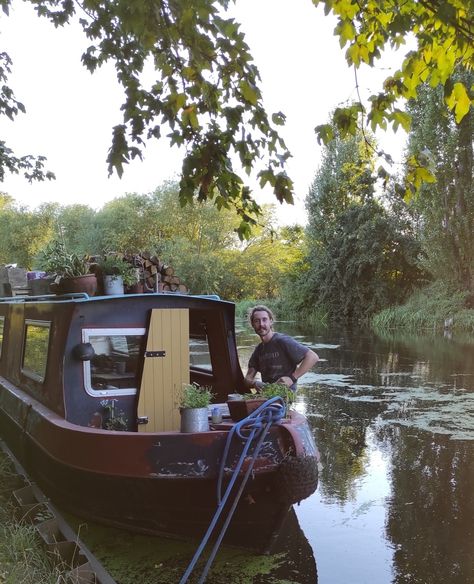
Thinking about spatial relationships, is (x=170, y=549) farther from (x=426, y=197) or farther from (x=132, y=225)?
(x=132, y=225)

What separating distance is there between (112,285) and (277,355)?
5.56 feet

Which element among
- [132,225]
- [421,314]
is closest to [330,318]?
[421,314]

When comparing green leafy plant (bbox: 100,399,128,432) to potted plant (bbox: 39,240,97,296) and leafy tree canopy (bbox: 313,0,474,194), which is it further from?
leafy tree canopy (bbox: 313,0,474,194)

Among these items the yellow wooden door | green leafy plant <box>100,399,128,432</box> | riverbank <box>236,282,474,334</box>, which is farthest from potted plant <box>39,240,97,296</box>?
riverbank <box>236,282,474,334</box>

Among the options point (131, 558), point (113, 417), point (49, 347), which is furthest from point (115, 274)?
point (131, 558)

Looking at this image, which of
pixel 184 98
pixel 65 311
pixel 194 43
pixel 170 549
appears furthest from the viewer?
pixel 65 311

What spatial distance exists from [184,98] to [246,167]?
0.51 m

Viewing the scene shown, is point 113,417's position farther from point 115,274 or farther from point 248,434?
point 248,434

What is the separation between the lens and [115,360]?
18.4 feet

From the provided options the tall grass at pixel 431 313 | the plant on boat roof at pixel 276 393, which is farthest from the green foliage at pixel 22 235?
the plant on boat roof at pixel 276 393

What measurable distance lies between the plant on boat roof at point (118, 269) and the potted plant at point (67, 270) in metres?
0.15

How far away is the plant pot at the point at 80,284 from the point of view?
5586 millimetres

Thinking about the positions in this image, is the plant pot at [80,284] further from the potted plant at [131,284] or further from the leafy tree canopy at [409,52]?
the leafy tree canopy at [409,52]

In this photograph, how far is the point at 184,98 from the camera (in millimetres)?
3123
